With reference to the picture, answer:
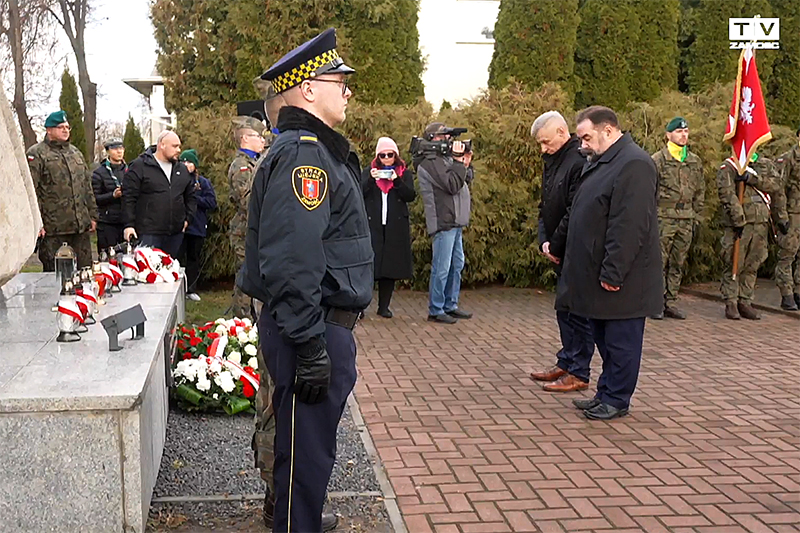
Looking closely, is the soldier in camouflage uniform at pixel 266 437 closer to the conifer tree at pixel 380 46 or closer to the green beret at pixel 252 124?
the green beret at pixel 252 124

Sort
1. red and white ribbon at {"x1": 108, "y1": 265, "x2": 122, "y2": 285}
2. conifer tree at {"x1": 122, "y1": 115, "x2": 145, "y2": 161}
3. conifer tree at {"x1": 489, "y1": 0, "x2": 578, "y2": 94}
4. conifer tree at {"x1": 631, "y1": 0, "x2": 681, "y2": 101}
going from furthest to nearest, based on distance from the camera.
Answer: conifer tree at {"x1": 122, "y1": 115, "x2": 145, "y2": 161}
conifer tree at {"x1": 631, "y1": 0, "x2": 681, "y2": 101}
conifer tree at {"x1": 489, "y1": 0, "x2": 578, "y2": 94}
red and white ribbon at {"x1": 108, "y1": 265, "x2": 122, "y2": 285}

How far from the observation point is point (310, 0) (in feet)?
39.0

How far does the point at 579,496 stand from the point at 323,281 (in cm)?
199

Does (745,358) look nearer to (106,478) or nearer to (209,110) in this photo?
(106,478)

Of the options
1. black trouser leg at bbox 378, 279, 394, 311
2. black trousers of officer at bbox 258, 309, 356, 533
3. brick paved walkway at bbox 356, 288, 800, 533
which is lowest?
brick paved walkway at bbox 356, 288, 800, 533

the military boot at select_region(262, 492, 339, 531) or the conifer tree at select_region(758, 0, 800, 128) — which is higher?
the conifer tree at select_region(758, 0, 800, 128)

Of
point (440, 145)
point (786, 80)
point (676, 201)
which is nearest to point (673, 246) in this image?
point (676, 201)

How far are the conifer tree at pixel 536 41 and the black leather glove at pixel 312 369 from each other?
1107 cm

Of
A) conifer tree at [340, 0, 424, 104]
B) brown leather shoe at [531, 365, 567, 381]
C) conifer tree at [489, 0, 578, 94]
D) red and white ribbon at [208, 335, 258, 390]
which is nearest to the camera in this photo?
red and white ribbon at [208, 335, 258, 390]

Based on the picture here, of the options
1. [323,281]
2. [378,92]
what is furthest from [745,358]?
[378,92]

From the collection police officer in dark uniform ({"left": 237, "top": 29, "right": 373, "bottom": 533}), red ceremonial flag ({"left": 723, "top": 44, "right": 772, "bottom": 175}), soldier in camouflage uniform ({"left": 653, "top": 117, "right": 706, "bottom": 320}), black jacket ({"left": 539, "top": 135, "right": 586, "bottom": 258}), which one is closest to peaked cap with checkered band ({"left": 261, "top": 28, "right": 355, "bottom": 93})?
police officer in dark uniform ({"left": 237, "top": 29, "right": 373, "bottom": 533})

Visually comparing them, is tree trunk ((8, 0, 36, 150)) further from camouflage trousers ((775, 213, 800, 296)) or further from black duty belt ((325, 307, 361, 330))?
black duty belt ((325, 307, 361, 330))

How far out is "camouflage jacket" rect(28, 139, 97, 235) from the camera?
25.0 ft

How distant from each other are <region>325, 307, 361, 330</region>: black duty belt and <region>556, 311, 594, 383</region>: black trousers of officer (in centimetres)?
322
